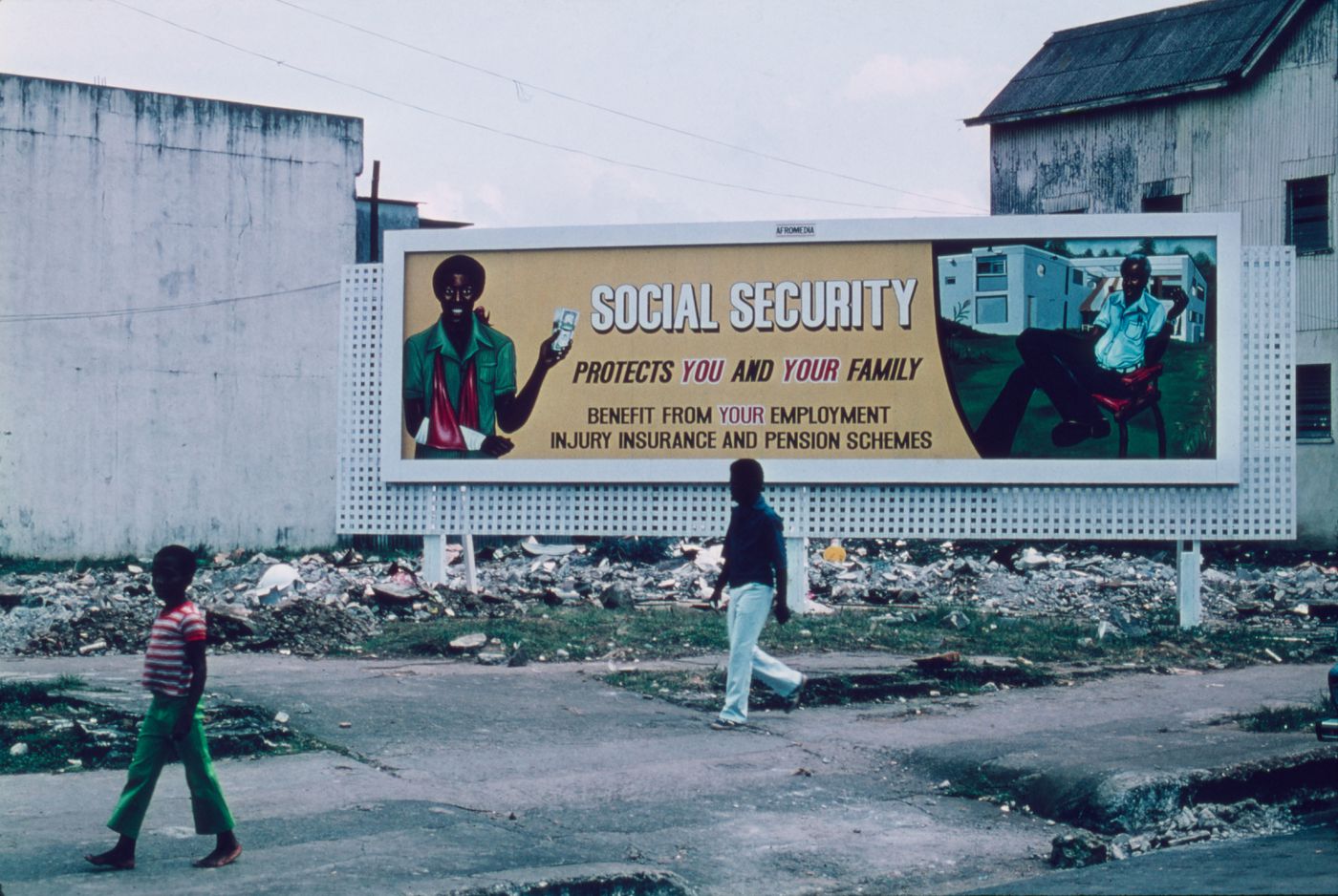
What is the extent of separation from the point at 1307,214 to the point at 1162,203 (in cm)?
313

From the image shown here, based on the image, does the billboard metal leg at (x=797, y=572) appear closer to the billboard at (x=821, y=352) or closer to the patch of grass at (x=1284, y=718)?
the billboard at (x=821, y=352)

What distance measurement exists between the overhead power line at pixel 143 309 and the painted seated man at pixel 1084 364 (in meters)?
15.0

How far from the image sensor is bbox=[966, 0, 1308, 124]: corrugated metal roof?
26.3 m

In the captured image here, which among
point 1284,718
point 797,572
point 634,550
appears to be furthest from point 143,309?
point 1284,718

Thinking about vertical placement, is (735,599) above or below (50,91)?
below

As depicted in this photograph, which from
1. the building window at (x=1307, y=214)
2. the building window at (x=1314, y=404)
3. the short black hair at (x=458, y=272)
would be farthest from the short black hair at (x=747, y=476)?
the building window at (x=1307, y=214)

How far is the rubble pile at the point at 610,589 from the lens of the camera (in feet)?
40.9

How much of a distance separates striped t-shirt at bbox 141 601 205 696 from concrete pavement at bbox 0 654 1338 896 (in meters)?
0.70

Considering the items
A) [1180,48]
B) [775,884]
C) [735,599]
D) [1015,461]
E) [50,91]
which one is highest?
[1180,48]

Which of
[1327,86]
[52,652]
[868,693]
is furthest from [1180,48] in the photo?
[52,652]

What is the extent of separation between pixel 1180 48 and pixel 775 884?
1016 inches

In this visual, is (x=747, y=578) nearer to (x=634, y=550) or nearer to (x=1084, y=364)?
(x=1084, y=364)

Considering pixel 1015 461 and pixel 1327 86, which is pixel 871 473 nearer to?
pixel 1015 461

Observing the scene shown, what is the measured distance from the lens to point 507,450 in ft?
46.3
